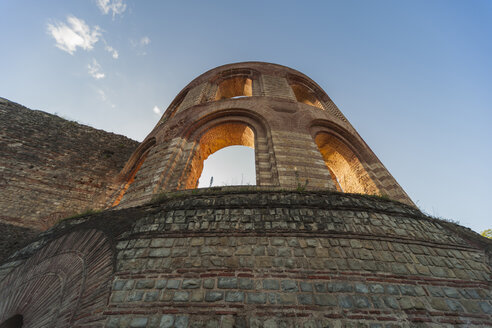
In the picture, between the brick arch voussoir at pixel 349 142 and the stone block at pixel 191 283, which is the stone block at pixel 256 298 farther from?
the brick arch voussoir at pixel 349 142

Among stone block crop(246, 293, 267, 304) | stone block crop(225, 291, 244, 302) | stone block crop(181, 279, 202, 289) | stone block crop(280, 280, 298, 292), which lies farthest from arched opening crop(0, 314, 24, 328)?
stone block crop(280, 280, 298, 292)

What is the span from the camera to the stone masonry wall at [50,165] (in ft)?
19.2

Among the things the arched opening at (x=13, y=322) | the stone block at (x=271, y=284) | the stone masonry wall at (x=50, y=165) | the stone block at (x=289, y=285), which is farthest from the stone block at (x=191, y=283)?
the stone masonry wall at (x=50, y=165)

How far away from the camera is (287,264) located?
2.68 m

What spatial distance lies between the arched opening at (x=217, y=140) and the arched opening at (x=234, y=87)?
3086mm

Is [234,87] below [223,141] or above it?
above

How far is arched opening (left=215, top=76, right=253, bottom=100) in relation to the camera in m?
9.20

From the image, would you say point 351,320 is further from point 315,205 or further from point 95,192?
point 95,192

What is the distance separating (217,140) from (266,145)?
2061 mm

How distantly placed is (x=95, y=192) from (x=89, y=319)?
5857 mm

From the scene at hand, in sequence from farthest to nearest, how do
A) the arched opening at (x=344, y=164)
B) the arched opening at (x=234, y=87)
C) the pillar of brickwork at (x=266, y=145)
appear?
the arched opening at (x=234, y=87) → the arched opening at (x=344, y=164) → the pillar of brickwork at (x=266, y=145)

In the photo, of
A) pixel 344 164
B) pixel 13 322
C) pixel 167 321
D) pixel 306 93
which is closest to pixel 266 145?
pixel 344 164

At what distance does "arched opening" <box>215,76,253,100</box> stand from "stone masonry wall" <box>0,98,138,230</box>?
186 inches

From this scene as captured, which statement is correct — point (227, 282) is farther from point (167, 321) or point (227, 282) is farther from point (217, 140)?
point (217, 140)
